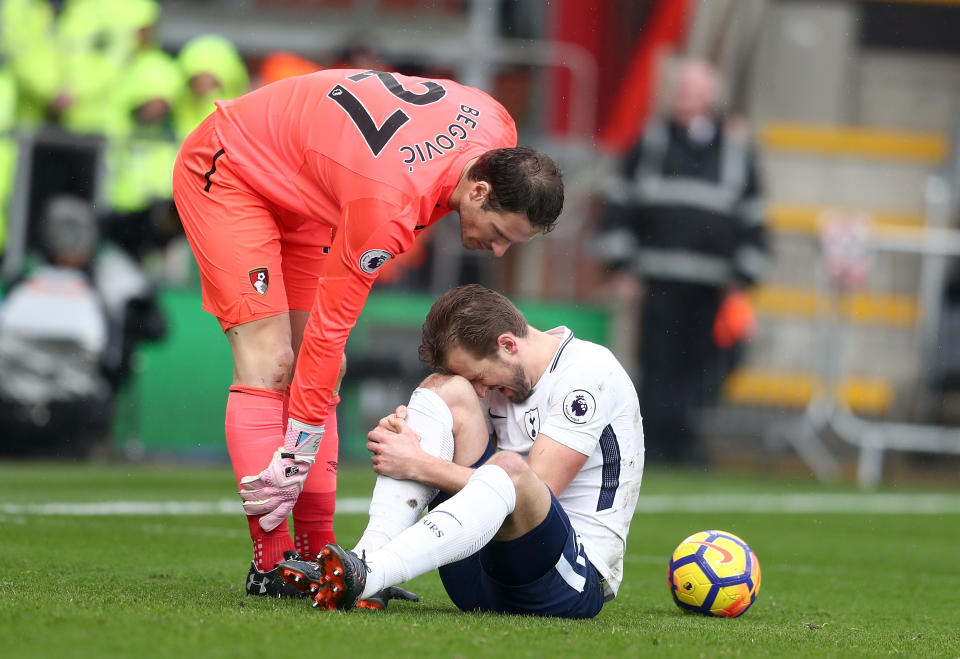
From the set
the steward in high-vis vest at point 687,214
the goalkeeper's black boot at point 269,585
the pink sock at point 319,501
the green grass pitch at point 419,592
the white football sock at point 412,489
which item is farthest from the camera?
the steward in high-vis vest at point 687,214

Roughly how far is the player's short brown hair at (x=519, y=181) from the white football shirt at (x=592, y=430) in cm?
39

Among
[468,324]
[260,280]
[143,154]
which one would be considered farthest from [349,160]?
[143,154]

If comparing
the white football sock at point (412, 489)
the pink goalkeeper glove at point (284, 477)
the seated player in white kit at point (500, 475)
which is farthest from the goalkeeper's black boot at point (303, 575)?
the pink goalkeeper glove at point (284, 477)

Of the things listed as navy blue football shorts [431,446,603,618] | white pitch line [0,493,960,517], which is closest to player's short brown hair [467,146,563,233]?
navy blue football shorts [431,446,603,618]

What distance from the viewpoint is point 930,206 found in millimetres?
13883

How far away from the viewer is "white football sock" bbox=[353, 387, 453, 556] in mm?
4090

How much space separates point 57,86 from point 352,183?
27.0 feet

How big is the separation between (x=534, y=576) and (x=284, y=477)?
2.66ft

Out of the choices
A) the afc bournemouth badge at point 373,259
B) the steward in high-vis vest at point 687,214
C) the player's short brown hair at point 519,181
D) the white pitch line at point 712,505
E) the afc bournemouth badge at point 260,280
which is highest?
the player's short brown hair at point 519,181

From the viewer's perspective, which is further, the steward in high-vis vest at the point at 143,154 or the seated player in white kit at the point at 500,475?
the steward in high-vis vest at the point at 143,154

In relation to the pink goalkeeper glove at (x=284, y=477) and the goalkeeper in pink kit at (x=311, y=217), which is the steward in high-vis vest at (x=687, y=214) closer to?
the goalkeeper in pink kit at (x=311, y=217)

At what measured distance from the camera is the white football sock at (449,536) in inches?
154

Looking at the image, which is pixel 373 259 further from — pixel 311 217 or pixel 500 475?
pixel 500 475

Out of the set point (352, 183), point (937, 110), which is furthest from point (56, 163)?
point (937, 110)
